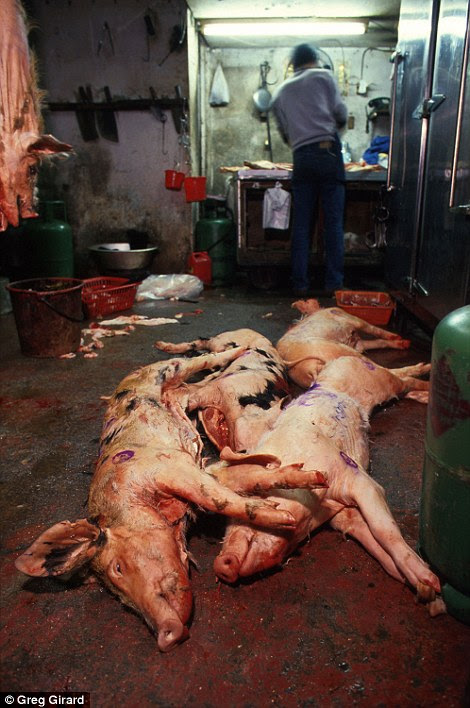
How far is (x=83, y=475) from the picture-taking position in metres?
2.97

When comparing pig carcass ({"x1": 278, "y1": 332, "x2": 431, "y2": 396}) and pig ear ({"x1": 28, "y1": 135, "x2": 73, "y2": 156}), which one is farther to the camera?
pig carcass ({"x1": 278, "y1": 332, "x2": 431, "y2": 396})

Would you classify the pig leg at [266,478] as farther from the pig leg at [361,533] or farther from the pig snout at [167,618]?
the pig snout at [167,618]

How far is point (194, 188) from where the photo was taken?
8.78m

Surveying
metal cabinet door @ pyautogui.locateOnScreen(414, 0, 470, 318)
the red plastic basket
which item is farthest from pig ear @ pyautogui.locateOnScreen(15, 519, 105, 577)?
the red plastic basket

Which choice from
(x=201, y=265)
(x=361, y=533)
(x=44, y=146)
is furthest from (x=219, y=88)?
(x=361, y=533)

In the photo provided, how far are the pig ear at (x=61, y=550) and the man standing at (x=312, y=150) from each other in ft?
20.1

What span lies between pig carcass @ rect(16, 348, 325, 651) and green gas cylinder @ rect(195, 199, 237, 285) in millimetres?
6745

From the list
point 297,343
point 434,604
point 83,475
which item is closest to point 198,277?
point 297,343

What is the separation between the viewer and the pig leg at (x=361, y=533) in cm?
212

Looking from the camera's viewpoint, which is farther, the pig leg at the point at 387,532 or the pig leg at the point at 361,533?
the pig leg at the point at 361,533

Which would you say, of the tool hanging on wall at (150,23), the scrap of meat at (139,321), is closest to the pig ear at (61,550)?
the scrap of meat at (139,321)

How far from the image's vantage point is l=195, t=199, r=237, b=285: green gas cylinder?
8961mm

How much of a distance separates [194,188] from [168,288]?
6.50ft

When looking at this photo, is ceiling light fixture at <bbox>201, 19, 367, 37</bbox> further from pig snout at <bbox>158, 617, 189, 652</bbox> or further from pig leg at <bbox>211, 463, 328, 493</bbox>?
pig snout at <bbox>158, 617, 189, 652</bbox>
